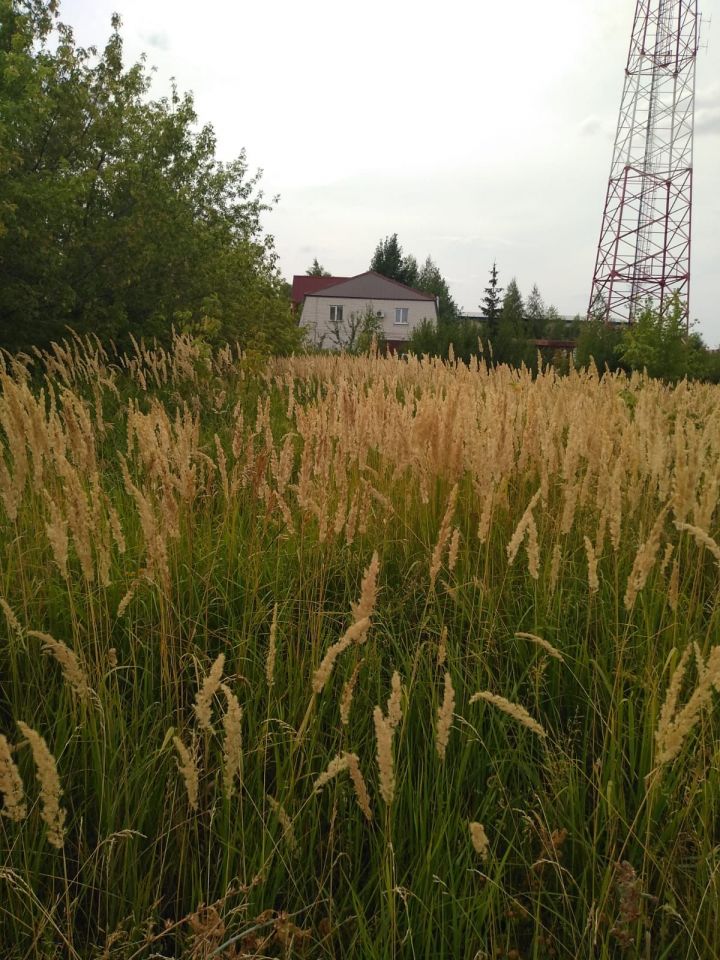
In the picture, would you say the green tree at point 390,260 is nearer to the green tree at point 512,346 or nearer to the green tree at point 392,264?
the green tree at point 392,264

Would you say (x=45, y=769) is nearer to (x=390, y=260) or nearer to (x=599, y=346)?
(x=599, y=346)

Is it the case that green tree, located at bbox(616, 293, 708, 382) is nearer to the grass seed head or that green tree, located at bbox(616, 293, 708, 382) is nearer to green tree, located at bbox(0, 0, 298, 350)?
green tree, located at bbox(0, 0, 298, 350)

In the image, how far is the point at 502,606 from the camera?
2.29 m

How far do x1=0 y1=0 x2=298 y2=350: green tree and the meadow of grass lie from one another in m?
7.01

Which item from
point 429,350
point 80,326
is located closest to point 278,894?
point 80,326

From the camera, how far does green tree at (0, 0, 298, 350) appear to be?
8828 millimetres

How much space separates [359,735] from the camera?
1722mm

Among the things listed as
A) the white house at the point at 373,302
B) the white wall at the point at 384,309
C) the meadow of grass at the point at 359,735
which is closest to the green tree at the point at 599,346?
the meadow of grass at the point at 359,735

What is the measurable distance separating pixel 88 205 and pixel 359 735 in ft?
36.1

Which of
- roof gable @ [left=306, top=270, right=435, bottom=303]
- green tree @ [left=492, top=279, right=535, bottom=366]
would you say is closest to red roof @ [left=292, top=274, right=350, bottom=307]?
roof gable @ [left=306, top=270, right=435, bottom=303]

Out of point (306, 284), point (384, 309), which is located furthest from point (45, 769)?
point (306, 284)

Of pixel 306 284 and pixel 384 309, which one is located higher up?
pixel 306 284

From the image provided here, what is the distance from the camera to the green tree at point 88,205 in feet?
29.0

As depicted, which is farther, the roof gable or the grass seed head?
the roof gable
